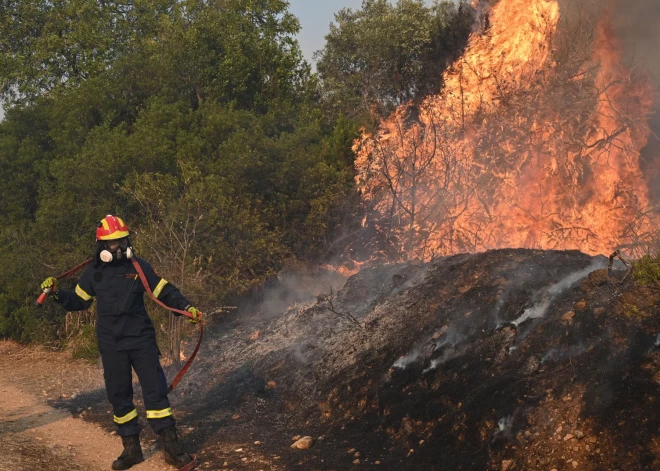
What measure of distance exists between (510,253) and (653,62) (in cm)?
366

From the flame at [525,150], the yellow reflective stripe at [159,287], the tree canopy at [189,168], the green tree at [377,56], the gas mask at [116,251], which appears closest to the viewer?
the gas mask at [116,251]

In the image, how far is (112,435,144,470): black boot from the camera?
19.3 ft

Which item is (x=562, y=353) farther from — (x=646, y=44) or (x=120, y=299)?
(x=646, y=44)

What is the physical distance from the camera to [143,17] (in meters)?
28.2

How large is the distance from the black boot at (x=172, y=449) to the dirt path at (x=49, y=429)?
0.11 m

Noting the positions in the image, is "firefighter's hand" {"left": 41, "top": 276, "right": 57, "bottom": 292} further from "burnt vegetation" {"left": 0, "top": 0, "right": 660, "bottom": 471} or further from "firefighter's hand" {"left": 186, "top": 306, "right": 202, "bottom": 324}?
"burnt vegetation" {"left": 0, "top": 0, "right": 660, "bottom": 471}

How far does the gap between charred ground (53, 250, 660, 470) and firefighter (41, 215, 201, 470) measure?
0.64 meters

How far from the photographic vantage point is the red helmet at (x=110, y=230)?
599 centimetres

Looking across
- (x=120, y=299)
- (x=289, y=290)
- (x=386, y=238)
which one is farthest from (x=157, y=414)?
(x=386, y=238)

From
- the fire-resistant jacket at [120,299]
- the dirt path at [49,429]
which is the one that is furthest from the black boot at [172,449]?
the fire-resistant jacket at [120,299]

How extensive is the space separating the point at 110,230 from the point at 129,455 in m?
1.98

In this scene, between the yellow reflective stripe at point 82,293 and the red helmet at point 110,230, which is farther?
the yellow reflective stripe at point 82,293

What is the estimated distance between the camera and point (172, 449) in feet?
19.4

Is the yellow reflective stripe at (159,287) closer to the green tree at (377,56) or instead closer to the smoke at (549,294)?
the smoke at (549,294)
